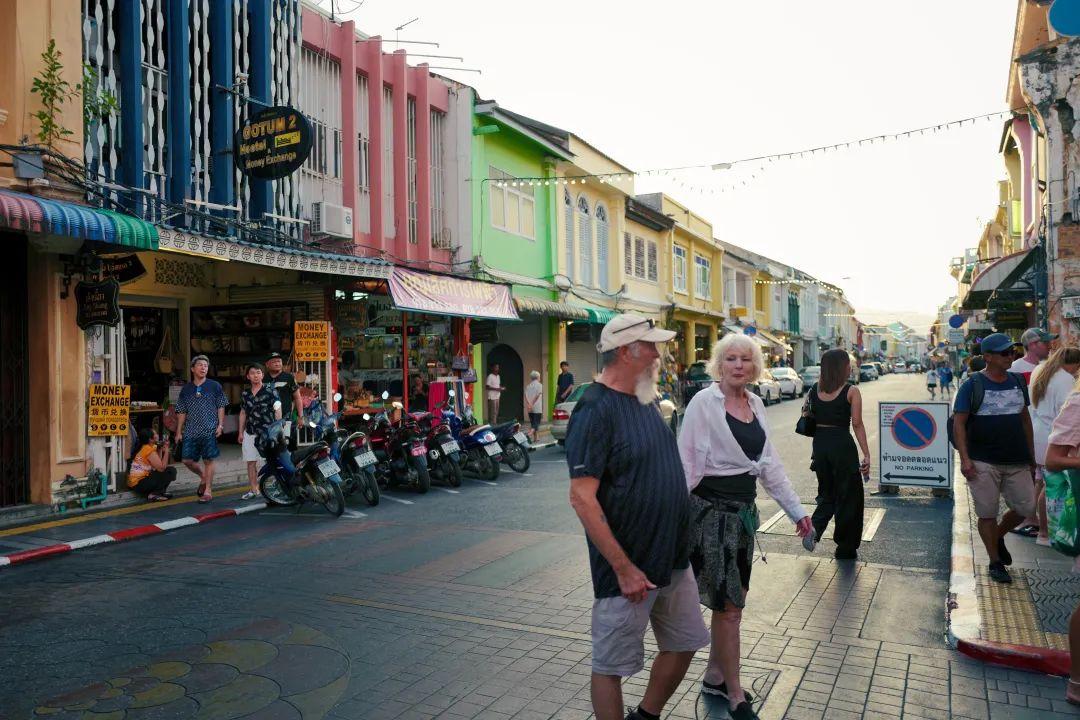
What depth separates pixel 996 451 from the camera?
20.4 feet

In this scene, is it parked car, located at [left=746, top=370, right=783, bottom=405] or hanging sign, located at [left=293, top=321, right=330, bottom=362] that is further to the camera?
parked car, located at [left=746, top=370, right=783, bottom=405]

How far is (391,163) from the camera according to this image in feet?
57.6

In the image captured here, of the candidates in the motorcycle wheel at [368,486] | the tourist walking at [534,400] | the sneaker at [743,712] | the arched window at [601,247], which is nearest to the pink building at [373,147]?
the tourist walking at [534,400]

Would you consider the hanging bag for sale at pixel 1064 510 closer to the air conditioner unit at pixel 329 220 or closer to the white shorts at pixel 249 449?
the white shorts at pixel 249 449

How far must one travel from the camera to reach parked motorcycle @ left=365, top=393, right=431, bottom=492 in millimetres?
11367

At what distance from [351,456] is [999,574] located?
7.21m

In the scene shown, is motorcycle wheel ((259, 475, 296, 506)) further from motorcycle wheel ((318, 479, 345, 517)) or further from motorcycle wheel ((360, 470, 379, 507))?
motorcycle wheel ((360, 470, 379, 507))

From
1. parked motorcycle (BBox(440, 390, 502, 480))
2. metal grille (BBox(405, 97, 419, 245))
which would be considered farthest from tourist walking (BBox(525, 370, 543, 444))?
parked motorcycle (BBox(440, 390, 502, 480))

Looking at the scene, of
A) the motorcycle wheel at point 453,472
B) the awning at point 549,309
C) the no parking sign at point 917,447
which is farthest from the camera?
the awning at point 549,309

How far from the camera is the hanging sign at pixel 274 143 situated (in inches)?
479

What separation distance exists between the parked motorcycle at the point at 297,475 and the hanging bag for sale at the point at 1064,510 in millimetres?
7336

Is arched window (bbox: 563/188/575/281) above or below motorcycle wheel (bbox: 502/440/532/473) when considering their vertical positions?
above

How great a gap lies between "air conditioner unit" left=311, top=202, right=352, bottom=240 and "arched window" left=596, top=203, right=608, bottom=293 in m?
13.1

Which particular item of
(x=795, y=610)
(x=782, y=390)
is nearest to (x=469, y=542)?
(x=795, y=610)
